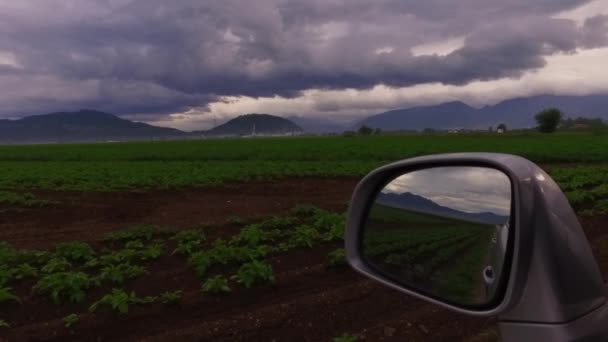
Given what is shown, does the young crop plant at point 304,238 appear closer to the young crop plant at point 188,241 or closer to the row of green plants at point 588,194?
the young crop plant at point 188,241

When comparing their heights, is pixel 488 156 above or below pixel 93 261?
above

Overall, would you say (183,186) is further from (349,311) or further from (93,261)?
(349,311)

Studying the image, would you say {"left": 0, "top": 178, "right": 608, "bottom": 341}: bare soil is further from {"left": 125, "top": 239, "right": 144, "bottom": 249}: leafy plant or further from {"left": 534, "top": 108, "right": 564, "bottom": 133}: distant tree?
{"left": 534, "top": 108, "right": 564, "bottom": 133}: distant tree

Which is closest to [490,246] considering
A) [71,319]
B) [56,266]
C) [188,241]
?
[71,319]

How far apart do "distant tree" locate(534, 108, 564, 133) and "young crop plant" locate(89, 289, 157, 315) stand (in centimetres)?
10484

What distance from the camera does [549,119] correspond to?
3698 inches

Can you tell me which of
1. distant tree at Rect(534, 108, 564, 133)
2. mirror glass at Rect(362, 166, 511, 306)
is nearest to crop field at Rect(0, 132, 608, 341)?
mirror glass at Rect(362, 166, 511, 306)

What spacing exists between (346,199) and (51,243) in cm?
806

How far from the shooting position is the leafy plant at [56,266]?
6113mm

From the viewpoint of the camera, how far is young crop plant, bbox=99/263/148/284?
570 centimetres

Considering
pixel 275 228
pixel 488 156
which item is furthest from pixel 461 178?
pixel 275 228

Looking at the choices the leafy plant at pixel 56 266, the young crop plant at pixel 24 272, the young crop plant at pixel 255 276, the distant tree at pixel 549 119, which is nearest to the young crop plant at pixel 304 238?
the young crop plant at pixel 255 276

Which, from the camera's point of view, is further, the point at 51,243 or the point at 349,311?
the point at 51,243

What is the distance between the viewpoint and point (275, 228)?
8750 mm
